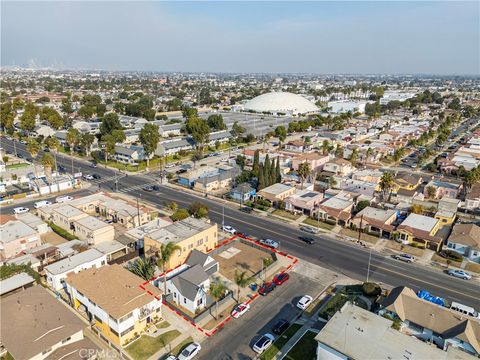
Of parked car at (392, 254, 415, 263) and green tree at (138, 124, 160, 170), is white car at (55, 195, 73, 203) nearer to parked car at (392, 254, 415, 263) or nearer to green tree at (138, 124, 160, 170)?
green tree at (138, 124, 160, 170)

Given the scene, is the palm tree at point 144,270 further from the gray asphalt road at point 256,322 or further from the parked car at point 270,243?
the parked car at point 270,243

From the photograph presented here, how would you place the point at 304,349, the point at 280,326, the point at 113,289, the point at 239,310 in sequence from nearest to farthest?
the point at 304,349 < the point at 280,326 < the point at 113,289 < the point at 239,310

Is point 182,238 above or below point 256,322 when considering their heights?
above

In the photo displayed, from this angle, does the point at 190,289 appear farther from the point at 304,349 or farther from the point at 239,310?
the point at 304,349

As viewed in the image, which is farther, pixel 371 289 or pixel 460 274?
pixel 460 274

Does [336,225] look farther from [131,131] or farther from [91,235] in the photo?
[131,131]

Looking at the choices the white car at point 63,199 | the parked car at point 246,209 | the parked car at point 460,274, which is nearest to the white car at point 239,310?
the parked car at point 460,274

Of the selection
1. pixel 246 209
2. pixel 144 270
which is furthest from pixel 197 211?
pixel 144 270
